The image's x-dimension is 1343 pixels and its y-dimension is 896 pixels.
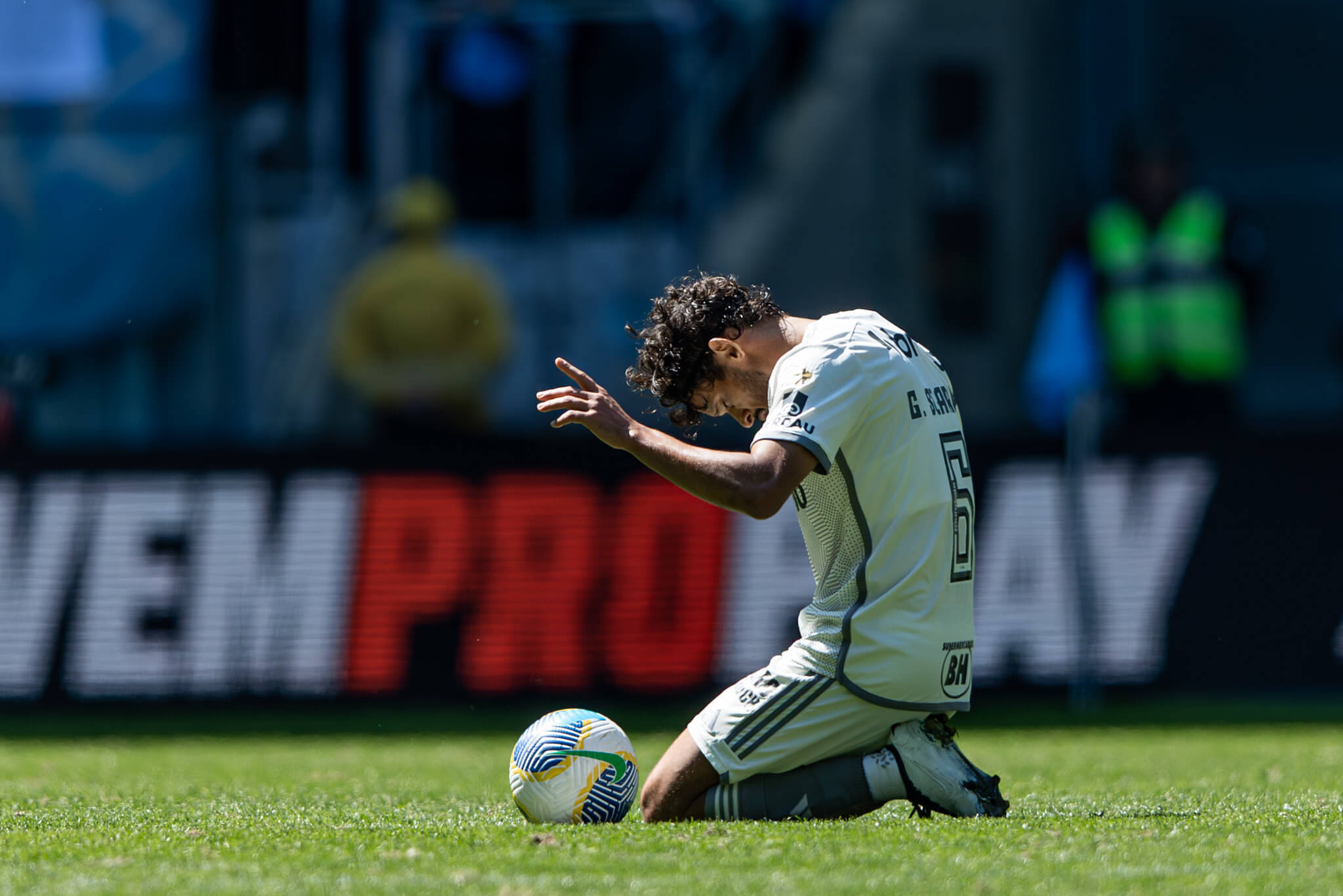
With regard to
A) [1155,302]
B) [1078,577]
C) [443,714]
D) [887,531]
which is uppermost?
[1155,302]

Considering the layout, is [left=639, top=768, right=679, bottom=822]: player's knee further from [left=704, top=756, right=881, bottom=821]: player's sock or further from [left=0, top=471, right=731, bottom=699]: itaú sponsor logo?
[left=0, top=471, right=731, bottom=699]: itaú sponsor logo

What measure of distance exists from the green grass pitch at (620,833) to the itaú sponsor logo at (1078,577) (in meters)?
1.86

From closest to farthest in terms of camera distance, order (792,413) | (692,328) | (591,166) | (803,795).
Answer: (792,413) → (803,795) → (692,328) → (591,166)

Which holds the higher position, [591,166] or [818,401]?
[591,166]

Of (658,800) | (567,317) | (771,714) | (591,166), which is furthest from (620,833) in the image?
(591,166)

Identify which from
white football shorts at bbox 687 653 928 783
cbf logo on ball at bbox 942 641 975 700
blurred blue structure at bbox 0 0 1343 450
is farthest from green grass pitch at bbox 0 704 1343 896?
blurred blue structure at bbox 0 0 1343 450

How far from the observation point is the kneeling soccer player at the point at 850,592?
221 inches

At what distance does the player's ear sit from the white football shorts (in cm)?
98

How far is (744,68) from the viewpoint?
1587 cm

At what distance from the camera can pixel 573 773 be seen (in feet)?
19.3

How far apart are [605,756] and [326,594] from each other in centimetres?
578

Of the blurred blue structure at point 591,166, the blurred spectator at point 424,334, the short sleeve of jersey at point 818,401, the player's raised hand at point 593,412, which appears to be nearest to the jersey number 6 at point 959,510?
the short sleeve of jersey at point 818,401

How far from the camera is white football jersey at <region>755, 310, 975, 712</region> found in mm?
5609

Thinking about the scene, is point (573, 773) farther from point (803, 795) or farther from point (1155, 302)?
point (1155, 302)
